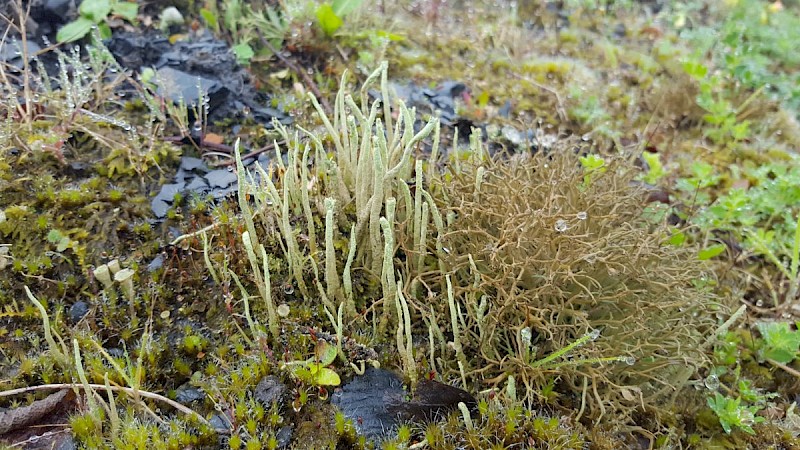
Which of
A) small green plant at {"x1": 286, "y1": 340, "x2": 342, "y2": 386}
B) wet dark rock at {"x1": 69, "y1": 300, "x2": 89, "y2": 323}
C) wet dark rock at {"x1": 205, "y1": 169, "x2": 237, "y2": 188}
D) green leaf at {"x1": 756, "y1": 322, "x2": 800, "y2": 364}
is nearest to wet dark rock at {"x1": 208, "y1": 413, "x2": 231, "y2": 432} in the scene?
small green plant at {"x1": 286, "y1": 340, "x2": 342, "y2": 386}

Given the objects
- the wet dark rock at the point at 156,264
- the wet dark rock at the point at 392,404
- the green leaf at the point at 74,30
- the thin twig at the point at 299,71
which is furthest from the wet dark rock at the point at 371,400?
the green leaf at the point at 74,30

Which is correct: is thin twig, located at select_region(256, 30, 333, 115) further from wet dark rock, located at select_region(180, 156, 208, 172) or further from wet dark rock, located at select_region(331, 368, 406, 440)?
wet dark rock, located at select_region(331, 368, 406, 440)

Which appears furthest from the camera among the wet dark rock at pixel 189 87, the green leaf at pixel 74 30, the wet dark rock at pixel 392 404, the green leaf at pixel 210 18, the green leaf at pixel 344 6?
the green leaf at pixel 344 6

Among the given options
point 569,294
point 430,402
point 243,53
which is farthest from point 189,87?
point 569,294

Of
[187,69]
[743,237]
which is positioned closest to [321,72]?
[187,69]

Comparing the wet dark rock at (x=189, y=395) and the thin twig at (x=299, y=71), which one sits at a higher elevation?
the thin twig at (x=299, y=71)

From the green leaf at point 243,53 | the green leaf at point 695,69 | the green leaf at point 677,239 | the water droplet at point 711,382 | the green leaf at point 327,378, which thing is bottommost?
the water droplet at point 711,382

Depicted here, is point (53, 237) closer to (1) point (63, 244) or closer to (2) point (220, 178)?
(1) point (63, 244)

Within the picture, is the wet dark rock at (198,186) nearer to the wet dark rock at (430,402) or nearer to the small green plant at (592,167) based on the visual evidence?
the wet dark rock at (430,402)
